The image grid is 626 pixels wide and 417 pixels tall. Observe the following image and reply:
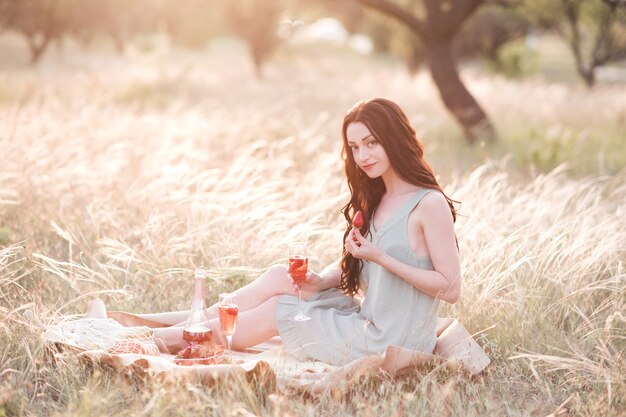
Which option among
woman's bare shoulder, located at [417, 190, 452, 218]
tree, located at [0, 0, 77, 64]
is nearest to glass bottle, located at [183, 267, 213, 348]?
woman's bare shoulder, located at [417, 190, 452, 218]

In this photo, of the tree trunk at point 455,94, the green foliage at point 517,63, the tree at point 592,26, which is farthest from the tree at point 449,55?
the green foliage at point 517,63

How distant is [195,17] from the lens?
50.3 meters

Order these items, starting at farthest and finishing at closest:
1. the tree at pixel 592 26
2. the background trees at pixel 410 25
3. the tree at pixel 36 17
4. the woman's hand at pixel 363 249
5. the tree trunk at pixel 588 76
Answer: the tree at pixel 36 17 < the tree trunk at pixel 588 76 < the tree at pixel 592 26 < the background trees at pixel 410 25 < the woman's hand at pixel 363 249

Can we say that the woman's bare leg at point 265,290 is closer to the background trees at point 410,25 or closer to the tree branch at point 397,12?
the background trees at point 410,25

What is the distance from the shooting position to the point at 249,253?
5414 millimetres

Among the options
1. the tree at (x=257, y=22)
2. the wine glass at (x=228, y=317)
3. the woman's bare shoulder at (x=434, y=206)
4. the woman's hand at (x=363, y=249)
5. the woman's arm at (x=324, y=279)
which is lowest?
the wine glass at (x=228, y=317)

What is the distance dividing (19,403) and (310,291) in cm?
160

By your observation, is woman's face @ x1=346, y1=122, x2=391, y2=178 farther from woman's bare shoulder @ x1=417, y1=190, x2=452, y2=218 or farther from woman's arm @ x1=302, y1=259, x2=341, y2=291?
woman's arm @ x1=302, y1=259, x2=341, y2=291

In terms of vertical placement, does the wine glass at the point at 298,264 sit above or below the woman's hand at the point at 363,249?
below

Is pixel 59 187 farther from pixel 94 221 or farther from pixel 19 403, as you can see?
pixel 19 403

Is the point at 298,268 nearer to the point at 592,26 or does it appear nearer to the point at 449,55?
the point at 449,55

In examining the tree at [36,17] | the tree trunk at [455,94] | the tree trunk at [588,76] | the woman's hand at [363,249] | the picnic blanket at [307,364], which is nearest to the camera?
the picnic blanket at [307,364]

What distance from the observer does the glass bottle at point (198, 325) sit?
411 centimetres

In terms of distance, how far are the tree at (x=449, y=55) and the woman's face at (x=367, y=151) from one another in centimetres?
754
